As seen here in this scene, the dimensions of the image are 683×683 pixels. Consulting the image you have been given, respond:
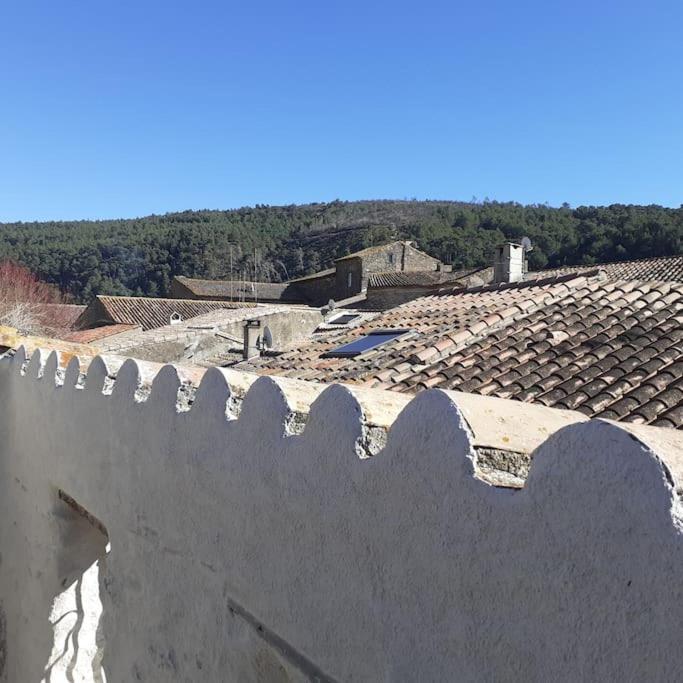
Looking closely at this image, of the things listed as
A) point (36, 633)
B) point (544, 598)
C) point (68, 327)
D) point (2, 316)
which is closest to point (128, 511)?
point (36, 633)

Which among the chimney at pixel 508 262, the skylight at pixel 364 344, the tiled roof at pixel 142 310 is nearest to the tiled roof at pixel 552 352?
the skylight at pixel 364 344

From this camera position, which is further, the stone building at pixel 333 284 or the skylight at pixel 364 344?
the stone building at pixel 333 284

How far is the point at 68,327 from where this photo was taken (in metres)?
26.0

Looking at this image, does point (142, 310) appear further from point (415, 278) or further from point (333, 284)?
point (333, 284)

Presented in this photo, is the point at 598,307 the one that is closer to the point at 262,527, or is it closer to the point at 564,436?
the point at 262,527

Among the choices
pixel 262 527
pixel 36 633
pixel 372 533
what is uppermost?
pixel 372 533

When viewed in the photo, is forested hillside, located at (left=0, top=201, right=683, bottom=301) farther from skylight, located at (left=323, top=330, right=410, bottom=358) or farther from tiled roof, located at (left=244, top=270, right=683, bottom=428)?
skylight, located at (left=323, top=330, right=410, bottom=358)

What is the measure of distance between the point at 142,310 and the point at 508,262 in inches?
667

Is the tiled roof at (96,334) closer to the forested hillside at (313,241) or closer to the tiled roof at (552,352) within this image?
the tiled roof at (552,352)

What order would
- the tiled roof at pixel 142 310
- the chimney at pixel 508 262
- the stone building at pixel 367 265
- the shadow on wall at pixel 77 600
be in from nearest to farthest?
Result: the shadow on wall at pixel 77 600 → the chimney at pixel 508 262 → the tiled roof at pixel 142 310 → the stone building at pixel 367 265

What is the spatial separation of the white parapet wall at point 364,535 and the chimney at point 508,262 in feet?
33.1

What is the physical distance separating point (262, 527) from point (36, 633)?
2.97 m

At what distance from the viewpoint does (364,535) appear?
1.65m

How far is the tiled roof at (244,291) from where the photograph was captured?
37375 millimetres
